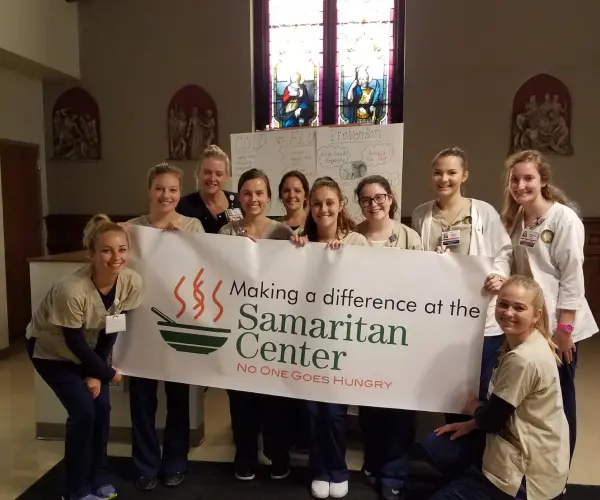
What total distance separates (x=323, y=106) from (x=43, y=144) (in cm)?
315

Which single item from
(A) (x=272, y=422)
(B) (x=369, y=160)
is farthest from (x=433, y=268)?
(B) (x=369, y=160)

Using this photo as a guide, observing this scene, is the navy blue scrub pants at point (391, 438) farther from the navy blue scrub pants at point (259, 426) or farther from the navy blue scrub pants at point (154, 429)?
the navy blue scrub pants at point (154, 429)

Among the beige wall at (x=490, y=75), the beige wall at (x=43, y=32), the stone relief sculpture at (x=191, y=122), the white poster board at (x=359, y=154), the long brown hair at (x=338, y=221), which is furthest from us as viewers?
the stone relief sculpture at (x=191, y=122)

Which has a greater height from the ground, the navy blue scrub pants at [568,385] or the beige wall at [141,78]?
the beige wall at [141,78]

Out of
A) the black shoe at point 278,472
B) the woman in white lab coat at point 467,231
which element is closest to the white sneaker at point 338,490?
the black shoe at point 278,472

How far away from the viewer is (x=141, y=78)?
601 centimetres

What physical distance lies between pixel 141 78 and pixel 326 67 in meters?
2.02

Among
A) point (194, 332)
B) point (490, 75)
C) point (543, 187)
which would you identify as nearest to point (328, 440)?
point (194, 332)

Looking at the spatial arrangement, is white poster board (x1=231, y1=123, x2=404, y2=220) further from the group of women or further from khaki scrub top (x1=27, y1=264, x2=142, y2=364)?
khaki scrub top (x1=27, y1=264, x2=142, y2=364)

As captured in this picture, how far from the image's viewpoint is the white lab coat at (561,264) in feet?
7.42

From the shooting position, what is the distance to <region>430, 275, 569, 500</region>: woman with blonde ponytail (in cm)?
196

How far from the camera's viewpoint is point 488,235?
2.41 m

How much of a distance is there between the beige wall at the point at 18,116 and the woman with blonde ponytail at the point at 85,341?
10.0 ft

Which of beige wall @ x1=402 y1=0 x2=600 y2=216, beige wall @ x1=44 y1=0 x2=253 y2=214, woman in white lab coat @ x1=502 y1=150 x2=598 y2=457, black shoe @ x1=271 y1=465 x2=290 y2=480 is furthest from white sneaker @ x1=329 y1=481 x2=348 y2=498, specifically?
beige wall @ x1=44 y1=0 x2=253 y2=214
